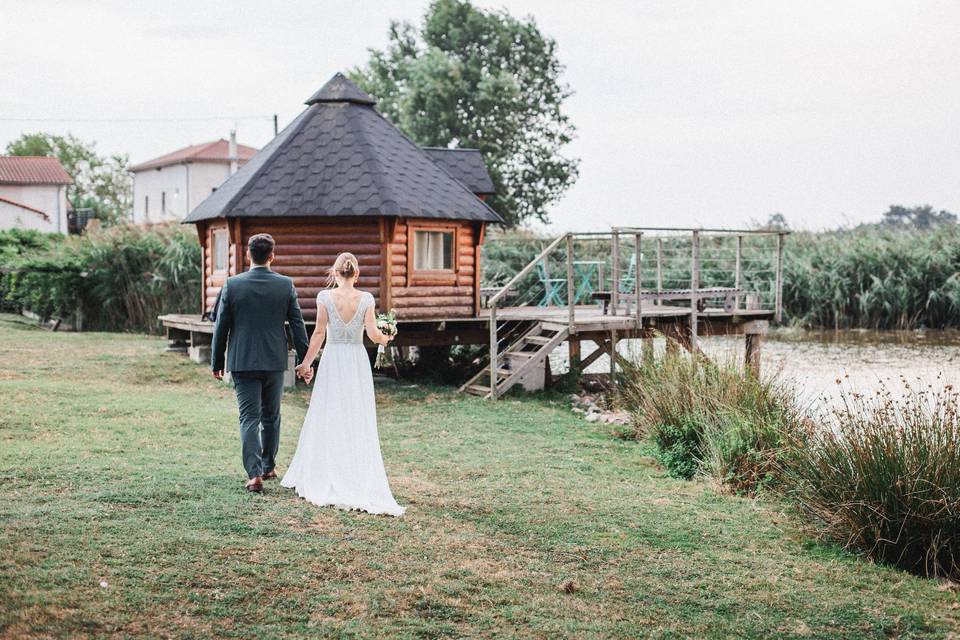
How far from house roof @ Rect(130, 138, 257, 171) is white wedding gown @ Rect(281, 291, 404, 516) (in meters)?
53.2

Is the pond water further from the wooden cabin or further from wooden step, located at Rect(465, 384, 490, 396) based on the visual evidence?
the wooden cabin

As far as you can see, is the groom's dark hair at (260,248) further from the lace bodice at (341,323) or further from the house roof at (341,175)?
the house roof at (341,175)

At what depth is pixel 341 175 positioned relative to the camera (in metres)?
16.2

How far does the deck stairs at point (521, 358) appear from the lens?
14562 mm

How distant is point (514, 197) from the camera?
152 ft

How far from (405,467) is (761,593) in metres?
4.29

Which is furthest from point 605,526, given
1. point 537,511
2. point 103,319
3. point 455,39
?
point 455,39

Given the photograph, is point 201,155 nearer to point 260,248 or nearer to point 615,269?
point 615,269

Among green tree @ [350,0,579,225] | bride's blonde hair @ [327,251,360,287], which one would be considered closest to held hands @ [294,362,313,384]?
bride's blonde hair @ [327,251,360,287]

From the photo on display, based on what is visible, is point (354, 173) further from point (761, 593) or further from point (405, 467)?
point (761, 593)

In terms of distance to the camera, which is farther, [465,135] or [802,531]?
[465,135]

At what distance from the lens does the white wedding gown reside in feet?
24.2

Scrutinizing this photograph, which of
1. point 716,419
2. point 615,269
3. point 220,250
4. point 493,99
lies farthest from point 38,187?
point 716,419

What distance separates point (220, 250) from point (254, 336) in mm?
10781
